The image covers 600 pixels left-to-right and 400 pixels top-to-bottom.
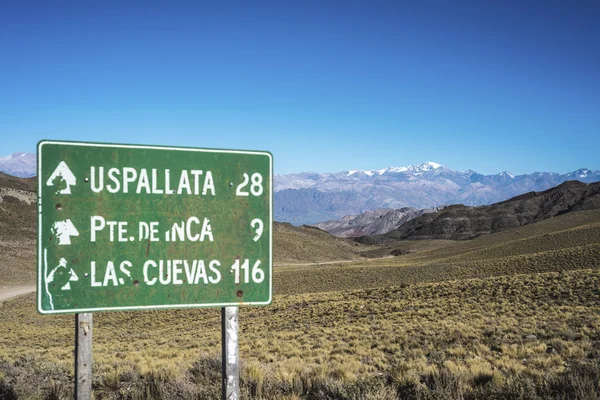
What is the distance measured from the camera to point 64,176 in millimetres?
3379

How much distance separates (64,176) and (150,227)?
2.37ft

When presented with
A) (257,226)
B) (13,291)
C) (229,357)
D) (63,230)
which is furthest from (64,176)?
(13,291)

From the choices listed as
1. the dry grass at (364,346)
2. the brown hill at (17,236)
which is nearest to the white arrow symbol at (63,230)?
the dry grass at (364,346)

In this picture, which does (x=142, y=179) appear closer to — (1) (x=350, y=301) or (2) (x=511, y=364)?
(2) (x=511, y=364)

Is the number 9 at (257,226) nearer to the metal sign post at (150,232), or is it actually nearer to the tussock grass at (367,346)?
the metal sign post at (150,232)

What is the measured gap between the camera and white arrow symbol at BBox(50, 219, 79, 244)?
3361 mm

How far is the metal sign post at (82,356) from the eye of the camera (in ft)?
11.3

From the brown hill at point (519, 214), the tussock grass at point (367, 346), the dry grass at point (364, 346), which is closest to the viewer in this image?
the dry grass at point (364, 346)

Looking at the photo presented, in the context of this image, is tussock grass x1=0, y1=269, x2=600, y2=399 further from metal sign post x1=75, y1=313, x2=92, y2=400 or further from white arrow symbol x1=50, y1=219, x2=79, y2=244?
white arrow symbol x1=50, y1=219, x2=79, y2=244

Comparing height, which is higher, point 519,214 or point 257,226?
point 519,214

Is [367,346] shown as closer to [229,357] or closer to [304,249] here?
[229,357]

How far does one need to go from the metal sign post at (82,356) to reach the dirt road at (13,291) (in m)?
51.0

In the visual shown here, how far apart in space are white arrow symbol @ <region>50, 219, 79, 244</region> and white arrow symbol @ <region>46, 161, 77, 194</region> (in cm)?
23

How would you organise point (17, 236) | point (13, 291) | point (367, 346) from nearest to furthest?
1. point (367, 346)
2. point (13, 291)
3. point (17, 236)
